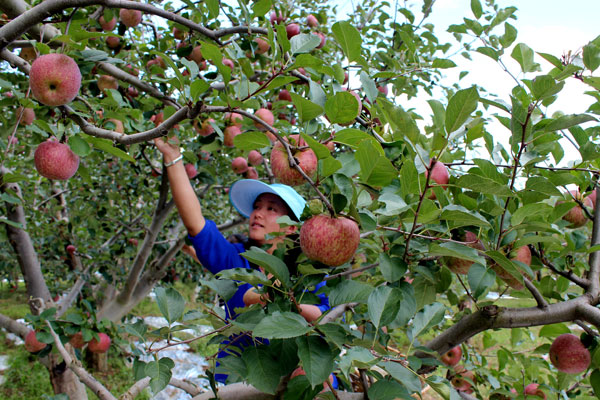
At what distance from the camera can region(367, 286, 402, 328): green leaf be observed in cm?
63

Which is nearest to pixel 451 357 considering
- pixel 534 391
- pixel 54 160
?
pixel 534 391

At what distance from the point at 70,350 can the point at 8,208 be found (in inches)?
28.7

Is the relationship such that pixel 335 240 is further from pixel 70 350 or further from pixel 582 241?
pixel 70 350

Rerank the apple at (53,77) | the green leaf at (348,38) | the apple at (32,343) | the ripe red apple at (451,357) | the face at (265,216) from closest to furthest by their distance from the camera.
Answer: the green leaf at (348,38)
the apple at (53,77)
the face at (265,216)
the ripe red apple at (451,357)
the apple at (32,343)

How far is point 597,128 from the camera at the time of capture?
97 centimetres

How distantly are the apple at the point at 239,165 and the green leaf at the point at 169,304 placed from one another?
1731mm

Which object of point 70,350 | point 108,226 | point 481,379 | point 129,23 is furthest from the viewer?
point 108,226

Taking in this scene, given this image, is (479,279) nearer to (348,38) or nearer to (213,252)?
(348,38)

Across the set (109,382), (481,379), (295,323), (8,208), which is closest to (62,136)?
(8,208)

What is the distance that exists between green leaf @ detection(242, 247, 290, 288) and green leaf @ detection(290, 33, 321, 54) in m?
0.44

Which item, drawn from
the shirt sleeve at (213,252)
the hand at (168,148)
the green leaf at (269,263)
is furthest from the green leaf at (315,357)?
the hand at (168,148)

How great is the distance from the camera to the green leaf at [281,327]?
52 centimetres

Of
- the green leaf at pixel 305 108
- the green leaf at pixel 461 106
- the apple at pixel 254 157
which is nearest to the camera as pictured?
the green leaf at pixel 461 106

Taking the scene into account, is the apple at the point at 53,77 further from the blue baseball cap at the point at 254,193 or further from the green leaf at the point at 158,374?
the green leaf at the point at 158,374
